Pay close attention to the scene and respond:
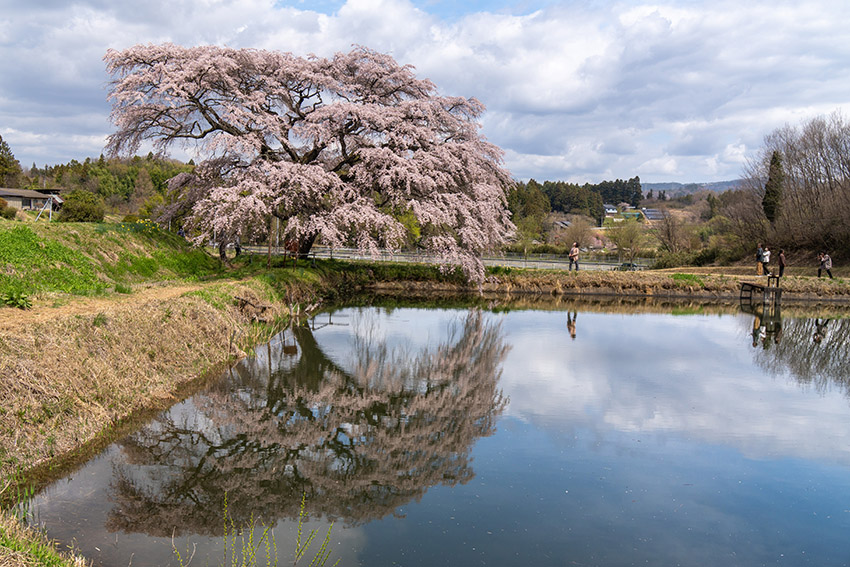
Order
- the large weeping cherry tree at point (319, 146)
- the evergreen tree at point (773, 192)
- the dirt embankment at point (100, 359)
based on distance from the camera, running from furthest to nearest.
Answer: the evergreen tree at point (773, 192) → the large weeping cherry tree at point (319, 146) → the dirt embankment at point (100, 359)

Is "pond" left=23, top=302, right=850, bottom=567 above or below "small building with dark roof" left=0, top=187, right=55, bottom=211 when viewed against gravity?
below

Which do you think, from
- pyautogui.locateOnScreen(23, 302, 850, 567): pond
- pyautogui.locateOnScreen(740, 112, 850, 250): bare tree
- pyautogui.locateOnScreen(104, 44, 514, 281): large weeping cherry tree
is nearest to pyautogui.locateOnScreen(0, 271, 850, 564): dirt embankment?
pyautogui.locateOnScreen(23, 302, 850, 567): pond

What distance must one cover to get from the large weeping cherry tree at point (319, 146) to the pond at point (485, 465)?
9.01 m

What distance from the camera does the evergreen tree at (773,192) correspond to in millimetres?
43875

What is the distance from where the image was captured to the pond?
6.27m

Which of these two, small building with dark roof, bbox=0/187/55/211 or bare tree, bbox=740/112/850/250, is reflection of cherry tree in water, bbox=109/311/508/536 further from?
small building with dark roof, bbox=0/187/55/211

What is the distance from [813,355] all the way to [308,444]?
573 inches

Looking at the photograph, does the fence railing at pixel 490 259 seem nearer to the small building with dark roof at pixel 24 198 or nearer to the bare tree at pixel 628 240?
the bare tree at pixel 628 240

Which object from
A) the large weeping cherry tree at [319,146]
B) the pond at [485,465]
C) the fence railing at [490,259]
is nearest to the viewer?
the pond at [485,465]

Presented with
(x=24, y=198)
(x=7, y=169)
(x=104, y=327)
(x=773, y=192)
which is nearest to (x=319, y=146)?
(x=104, y=327)

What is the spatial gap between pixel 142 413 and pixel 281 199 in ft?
44.0

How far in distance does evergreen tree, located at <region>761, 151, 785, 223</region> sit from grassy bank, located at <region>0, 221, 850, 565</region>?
21.5m

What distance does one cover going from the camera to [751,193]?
47.4m

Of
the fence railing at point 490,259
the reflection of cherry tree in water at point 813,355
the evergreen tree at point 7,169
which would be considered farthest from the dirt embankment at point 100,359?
the evergreen tree at point 7,169
